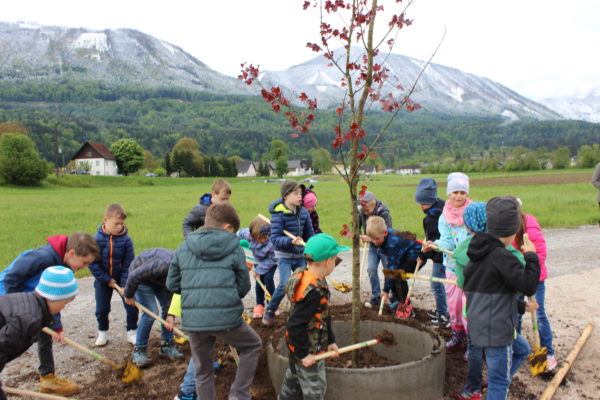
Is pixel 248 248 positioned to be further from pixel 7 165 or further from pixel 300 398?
pixel 7 165

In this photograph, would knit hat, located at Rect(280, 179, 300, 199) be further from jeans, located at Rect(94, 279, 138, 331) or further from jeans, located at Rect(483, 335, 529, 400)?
jeans, located at Rect(483, 335, 529, 400)

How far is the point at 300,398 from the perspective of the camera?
3.85 meters

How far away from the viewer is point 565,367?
4625 millimetres

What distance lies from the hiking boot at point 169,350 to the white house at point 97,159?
101196 millimetres

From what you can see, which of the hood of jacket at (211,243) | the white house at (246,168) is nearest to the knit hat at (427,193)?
the hood of jacket at (211,243)

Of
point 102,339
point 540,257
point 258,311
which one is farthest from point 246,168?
point 540,257

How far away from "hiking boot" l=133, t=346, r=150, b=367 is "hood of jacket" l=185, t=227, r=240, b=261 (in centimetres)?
200

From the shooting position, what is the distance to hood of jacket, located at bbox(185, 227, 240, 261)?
3800mm

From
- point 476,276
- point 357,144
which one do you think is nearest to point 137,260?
point 357,144

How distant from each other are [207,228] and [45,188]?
195 ft

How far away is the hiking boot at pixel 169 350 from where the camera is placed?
5319 mm

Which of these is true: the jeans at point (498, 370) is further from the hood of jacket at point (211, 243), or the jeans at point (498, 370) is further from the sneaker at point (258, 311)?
the sneaker at point (258, 311)

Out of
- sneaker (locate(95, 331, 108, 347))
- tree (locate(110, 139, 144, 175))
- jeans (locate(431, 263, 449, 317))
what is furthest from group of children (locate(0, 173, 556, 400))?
tree (locate(110, 139, 144, 175))

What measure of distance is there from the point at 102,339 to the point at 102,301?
0.52 metres
